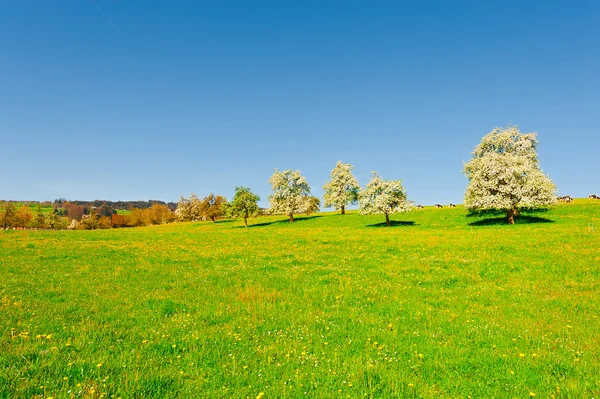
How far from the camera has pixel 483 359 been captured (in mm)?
8531

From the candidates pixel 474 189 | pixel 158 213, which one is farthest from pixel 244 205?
pixel 158 213

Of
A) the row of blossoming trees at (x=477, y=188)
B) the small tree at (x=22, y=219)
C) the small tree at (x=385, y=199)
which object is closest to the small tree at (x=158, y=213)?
the small tree at (x=22, y=219)

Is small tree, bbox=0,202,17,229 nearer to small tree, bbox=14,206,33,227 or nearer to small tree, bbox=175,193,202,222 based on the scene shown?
small tree, bbox=14,206,33,227

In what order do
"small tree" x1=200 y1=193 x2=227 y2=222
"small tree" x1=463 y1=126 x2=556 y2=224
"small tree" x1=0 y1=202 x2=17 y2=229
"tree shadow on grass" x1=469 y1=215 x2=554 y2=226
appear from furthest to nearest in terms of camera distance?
"small tree" x1=0 y1=202 x2=17 y2=229 → "small tree" x1=200 y1=193 x2=227 y2=222 → "tree shadow on grass" x1=469 y1=215 x2=554 y2=226 → "small tree" x1=463 y1=126 x2=556 y2=224

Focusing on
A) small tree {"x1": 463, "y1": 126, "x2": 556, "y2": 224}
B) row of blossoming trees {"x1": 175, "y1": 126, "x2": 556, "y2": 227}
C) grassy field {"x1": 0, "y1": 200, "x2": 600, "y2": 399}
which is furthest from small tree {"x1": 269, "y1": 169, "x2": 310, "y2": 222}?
grassy field {"x1": 0, "y1": 200, "x2": 600, "y2": 399}

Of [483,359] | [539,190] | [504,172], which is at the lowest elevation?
[483,359]

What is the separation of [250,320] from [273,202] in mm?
71481

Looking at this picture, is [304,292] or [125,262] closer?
[304,292]

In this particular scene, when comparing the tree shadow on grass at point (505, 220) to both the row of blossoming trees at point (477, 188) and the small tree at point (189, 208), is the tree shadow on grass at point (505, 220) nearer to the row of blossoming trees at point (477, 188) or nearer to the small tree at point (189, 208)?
the row of blossoming trees at point (477, 188)

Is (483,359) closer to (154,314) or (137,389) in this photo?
(137,389)

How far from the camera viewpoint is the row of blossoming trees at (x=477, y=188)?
47156 millimetres

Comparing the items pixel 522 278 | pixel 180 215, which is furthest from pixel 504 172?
pixel 180 215

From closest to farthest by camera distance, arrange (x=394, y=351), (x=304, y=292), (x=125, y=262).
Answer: (x=394, y=351) → (x=304, y=292) → (x=125, y=262)

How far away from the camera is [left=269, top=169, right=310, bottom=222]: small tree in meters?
80.9
